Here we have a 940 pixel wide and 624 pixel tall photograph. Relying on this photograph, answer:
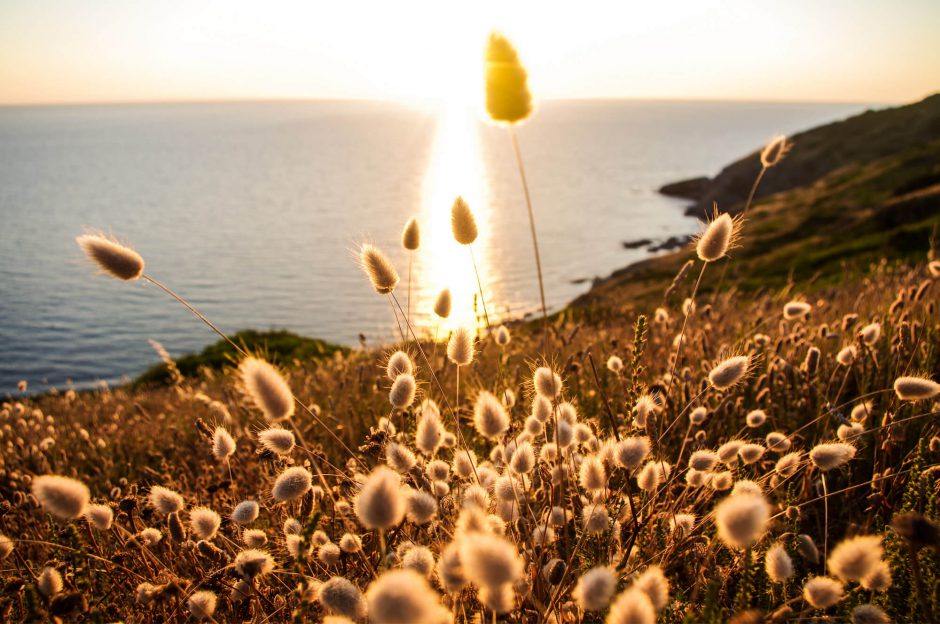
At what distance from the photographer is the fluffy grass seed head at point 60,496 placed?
169cm

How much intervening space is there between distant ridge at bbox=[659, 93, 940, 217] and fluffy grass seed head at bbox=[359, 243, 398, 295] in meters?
75.6

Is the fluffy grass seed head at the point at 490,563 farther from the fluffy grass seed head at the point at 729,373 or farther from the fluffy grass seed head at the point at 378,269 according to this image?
the fluffy grass seed head at the point at 378,269

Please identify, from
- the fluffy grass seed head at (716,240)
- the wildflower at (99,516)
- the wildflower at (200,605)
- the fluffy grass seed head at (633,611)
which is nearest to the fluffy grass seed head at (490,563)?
the fluffy grass seed head at (633,611)

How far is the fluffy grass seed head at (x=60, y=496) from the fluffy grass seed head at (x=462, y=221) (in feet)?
5.53

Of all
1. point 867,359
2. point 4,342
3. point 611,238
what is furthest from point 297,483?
point 611,238

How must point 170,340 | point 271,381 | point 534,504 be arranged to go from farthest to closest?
point 170,340 → point 534,504 → point 271,381

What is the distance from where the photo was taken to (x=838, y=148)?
261 feet

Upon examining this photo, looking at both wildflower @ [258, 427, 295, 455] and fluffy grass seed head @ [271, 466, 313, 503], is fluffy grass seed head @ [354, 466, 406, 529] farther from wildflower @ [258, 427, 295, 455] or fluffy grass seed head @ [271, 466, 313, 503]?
wildflower @ [258, 427, 295, 455]

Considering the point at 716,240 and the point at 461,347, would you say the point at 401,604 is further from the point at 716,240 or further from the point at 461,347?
the point at 716,240

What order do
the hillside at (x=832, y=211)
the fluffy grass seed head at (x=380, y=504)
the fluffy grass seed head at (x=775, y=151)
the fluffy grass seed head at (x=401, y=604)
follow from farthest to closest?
the hillside at (x=832, y=211)
the fluffy grass seed head at (x=775, y=151)
the fluffy grass seed head at (x=380, y=504)
the fluffy grass seed head at (x=401, y=604)

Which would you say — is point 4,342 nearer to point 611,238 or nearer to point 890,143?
point 611,238

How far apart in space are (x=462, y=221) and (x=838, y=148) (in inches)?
3762

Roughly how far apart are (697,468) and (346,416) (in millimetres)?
4083

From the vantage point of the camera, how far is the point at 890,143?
7225 cm
